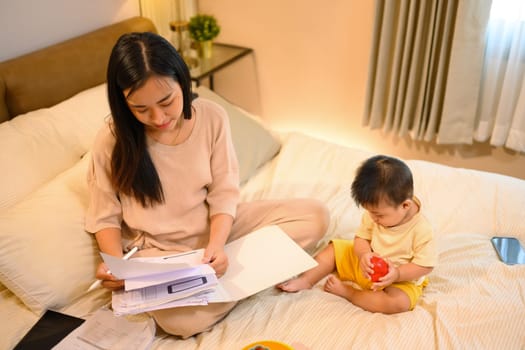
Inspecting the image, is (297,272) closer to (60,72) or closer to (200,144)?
(200,144)

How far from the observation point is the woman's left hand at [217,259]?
1410 mm

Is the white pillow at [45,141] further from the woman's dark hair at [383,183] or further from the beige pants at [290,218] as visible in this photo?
the woman's dark hair at [383,183]

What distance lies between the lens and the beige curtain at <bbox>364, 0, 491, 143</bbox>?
6.91 ft

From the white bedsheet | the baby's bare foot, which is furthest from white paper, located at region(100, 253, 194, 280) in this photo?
the baby's bare foot

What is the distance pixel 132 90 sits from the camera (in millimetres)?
1277

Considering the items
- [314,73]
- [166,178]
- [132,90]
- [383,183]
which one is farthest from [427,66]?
[132,90]

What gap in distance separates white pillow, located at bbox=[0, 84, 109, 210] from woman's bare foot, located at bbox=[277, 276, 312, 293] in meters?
0.82

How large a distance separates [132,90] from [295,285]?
0.72m

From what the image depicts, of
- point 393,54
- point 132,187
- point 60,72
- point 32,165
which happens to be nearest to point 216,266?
point 132,187

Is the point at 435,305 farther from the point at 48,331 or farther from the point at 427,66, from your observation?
the point at 427,66

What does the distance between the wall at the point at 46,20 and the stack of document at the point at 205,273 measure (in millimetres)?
1049

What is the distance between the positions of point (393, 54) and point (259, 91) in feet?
2.72

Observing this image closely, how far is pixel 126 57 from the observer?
1.26m

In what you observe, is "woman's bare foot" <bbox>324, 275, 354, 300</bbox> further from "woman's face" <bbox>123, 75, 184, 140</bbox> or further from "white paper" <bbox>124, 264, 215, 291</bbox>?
"woman's face" <bbox>123, 75, 184, 140</bbox>
